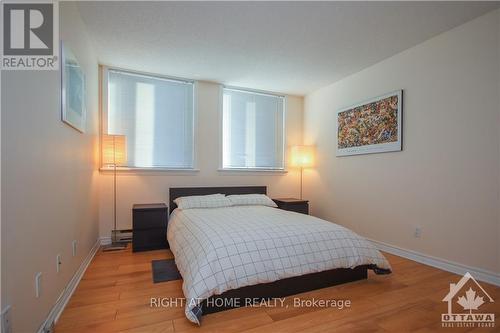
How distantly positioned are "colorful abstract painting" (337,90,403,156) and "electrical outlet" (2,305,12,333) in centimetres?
345

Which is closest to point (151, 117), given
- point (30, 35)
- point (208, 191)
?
point (208, 191)

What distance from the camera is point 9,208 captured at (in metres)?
1.12

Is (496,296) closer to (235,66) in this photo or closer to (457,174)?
(457,174)

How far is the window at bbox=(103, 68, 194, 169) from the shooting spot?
348 cm

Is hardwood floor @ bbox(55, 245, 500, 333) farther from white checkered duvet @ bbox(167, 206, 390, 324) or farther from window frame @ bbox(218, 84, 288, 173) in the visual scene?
window frame @ bbox(218, 84, 288, 173)

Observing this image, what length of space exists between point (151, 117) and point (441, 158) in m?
3.63

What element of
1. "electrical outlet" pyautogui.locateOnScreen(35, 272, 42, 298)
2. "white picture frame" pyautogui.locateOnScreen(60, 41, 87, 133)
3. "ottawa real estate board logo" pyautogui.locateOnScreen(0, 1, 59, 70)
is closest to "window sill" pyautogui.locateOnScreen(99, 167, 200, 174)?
"white picture frame" pyautogui.locateOnScreen(60, 41, 87, 133)

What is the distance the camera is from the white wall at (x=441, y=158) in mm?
2205

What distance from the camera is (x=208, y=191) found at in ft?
12.6

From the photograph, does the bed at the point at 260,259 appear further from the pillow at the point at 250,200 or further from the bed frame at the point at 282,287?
the pillow at the point at 250,200

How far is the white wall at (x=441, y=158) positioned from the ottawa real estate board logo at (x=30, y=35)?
11.0 ft

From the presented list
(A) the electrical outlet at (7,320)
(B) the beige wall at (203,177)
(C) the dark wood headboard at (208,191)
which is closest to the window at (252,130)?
(B) the beige wall at (203,177)

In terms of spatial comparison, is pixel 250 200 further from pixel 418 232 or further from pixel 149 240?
pixel 418 232

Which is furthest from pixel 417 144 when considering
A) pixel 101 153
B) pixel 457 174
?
pixel 101 153
